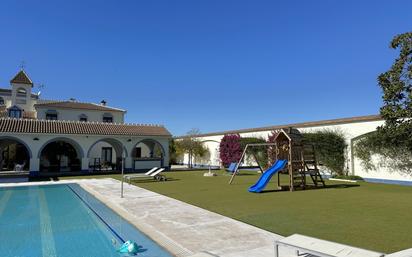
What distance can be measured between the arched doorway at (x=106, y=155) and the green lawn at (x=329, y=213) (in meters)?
18.2

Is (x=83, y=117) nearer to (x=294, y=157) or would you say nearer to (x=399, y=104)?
(x=294, y=157)

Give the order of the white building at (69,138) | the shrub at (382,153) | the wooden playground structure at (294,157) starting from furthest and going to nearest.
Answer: the white building at (69,138)
the shrub at (382,153)
the wooden playground structure at (294,157)

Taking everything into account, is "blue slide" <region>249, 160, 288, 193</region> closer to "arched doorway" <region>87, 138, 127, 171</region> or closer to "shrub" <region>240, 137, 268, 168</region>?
"shrub" <region>240, 137, 268, 168</region>

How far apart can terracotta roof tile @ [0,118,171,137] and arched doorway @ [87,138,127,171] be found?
1.33 meters

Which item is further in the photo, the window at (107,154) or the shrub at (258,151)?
the window at (107,154)

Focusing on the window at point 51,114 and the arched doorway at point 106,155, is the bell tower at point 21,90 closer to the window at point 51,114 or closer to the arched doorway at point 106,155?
the window at point 51,114

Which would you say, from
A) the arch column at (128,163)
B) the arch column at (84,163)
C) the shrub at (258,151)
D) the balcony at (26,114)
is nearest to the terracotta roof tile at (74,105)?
the balcony at (26,114)

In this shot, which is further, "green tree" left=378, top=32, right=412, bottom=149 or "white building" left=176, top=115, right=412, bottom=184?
"white building" left=176, top=115, right=412, bottom=184

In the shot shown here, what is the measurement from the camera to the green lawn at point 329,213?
7176 mm

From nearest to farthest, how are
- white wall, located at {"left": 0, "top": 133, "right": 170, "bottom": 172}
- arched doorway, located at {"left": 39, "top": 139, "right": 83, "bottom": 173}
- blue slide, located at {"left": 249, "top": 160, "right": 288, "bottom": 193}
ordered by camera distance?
blue slide, located at {"left": 249, "top": 160, "right": 288, "bottom": 193}, white wall, located at {"left": 0, "top": 133, "right": 170, "bottom": 172}, arched doorway, located at {"left": 39, "top": 139, "right": 83, "bottom": 173}

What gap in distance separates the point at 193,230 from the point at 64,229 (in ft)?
12.7

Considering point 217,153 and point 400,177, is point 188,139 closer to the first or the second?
point 217,153

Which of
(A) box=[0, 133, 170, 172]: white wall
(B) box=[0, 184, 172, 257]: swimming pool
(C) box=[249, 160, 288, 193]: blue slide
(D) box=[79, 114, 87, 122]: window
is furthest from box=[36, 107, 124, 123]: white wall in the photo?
(C) box=[249, 160, 288, 193]: blue slide

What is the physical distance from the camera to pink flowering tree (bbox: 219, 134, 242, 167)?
31.8 m
